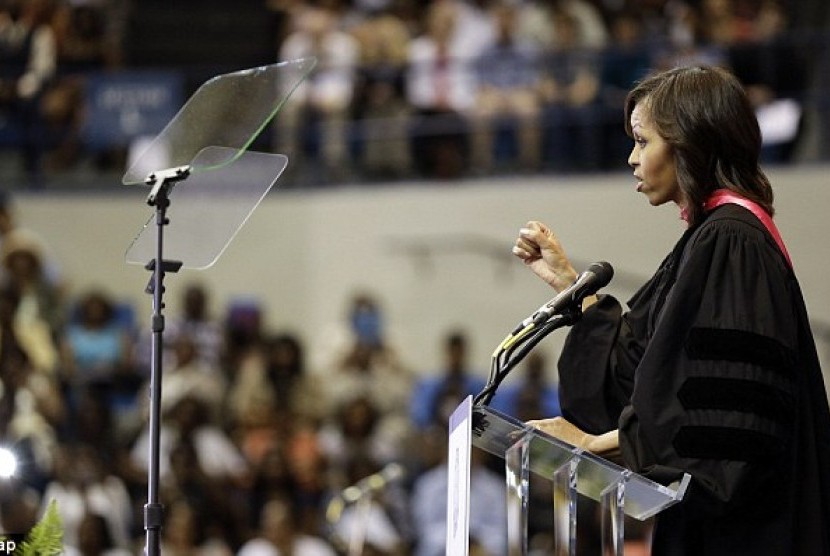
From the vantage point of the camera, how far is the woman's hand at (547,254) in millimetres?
4516

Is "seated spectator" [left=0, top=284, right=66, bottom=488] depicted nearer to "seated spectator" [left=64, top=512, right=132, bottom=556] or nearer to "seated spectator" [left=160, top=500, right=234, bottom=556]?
"seated spectator" [left=64, top=512, right=132, bottom=556]

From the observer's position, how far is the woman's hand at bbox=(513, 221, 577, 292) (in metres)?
4.52

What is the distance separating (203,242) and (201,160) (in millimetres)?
235

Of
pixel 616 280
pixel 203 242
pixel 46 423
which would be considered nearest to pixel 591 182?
pixel 616 280

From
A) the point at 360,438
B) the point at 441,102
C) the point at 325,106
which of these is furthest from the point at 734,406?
the point at 325,106

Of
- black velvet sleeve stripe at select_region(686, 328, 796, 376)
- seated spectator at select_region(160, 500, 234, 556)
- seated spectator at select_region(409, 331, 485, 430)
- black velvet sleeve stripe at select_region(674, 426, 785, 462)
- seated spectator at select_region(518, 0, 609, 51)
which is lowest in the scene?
seated spectator at select_region(160, 500, 234, 556)

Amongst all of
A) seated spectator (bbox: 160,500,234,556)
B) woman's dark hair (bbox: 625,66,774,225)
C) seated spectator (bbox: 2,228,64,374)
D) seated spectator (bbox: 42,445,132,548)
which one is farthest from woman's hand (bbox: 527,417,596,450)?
seated spectator (bbox: 2,228,64,374)

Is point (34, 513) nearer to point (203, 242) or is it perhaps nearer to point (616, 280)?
point (616, 280)

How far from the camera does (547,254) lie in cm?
452

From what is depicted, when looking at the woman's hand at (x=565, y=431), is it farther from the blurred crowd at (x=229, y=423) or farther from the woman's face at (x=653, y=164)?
the blurred crowd at (x=229, y=423)

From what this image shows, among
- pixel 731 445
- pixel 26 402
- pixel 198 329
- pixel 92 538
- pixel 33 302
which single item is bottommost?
pixel 92 538

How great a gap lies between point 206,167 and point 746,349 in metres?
1.47

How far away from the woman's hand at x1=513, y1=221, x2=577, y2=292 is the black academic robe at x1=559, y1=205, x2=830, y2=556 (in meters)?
0.32

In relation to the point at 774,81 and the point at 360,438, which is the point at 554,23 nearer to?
the point at 774,81
